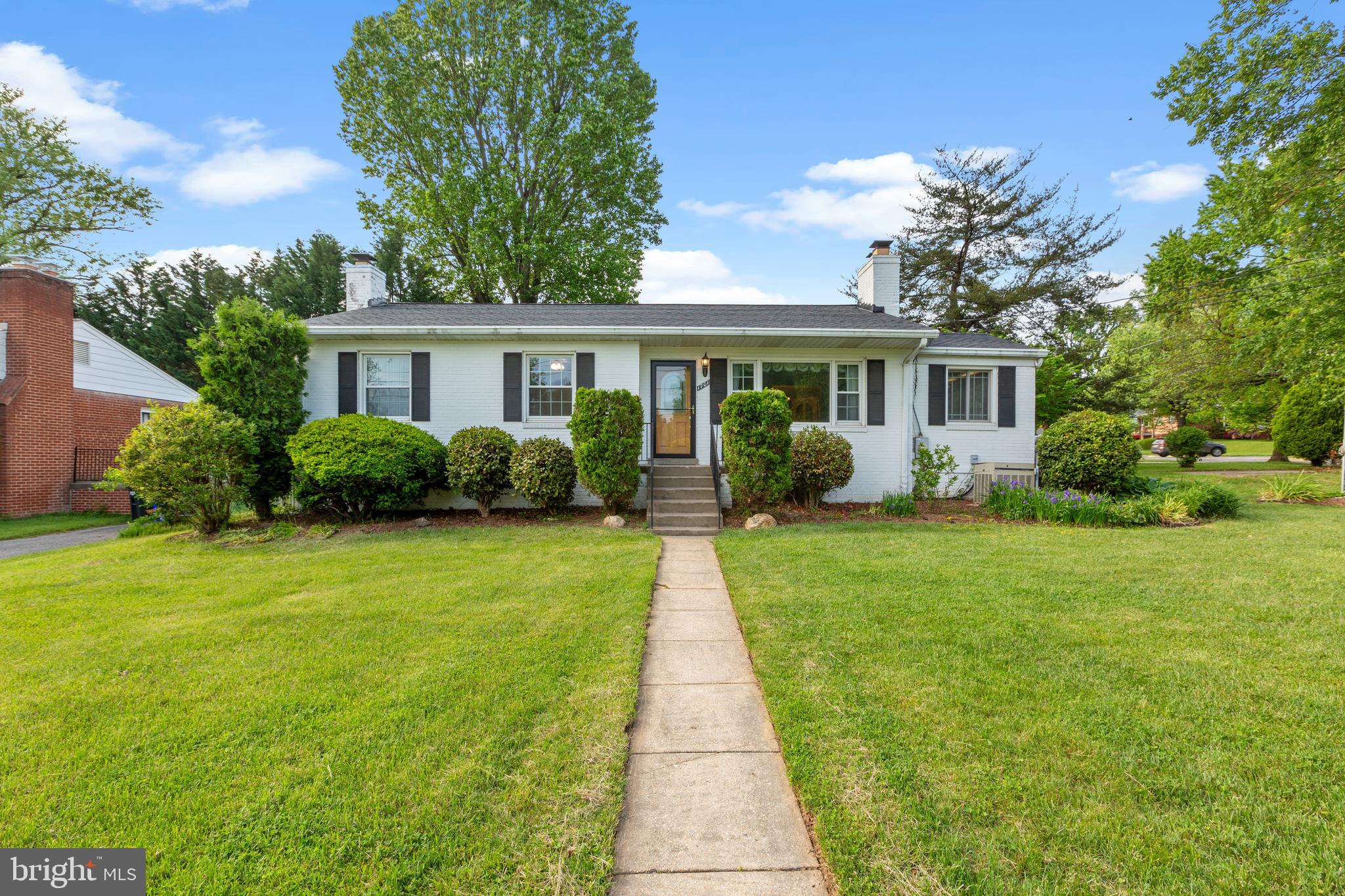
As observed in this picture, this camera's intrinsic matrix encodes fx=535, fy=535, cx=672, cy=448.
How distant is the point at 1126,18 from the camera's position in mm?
9367

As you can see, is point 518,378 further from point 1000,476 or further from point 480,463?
point 1000,476

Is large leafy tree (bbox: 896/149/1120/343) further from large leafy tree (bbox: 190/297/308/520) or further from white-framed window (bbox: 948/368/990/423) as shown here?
large leafy tree (bbox: 190/297/308/520)

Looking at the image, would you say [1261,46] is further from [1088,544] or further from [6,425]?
[6,425]

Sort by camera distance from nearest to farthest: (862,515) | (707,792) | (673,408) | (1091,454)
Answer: (707,792), (862,515), (1091,454), (673,408)

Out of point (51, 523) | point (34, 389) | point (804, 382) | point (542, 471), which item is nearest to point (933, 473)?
point (804, 382)

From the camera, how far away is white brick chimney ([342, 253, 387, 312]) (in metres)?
11.5

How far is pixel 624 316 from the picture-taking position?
10430 millimetres

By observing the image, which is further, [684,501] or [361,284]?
[361,284]

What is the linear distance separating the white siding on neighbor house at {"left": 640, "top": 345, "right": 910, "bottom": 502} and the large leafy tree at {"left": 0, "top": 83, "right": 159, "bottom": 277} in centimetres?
2232

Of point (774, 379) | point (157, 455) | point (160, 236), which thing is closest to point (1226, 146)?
point (774, 379)

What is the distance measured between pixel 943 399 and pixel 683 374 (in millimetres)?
5085

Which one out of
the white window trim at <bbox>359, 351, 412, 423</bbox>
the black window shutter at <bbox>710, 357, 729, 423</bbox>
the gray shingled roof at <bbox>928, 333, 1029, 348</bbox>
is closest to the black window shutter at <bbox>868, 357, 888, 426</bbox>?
the gray shingled roof at <bbox>928, 333, 1029, 348</bbox>

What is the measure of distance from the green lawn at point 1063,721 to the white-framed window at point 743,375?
5398 mm

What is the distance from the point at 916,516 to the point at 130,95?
1849 cm
